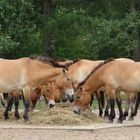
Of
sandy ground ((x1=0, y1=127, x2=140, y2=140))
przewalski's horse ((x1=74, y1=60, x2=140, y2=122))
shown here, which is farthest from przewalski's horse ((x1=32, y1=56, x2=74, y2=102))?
sandy ground ((x1=0, y1=127, x2=140, y2=140))

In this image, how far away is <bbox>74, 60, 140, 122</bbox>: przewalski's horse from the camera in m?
14.4

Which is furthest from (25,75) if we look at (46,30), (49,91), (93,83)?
(46,30)

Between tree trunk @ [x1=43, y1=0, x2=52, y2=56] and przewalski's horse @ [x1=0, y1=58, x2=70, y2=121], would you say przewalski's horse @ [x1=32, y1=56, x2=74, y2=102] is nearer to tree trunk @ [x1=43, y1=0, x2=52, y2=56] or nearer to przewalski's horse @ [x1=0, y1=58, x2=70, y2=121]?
przewalski's horse @ [x1=0, y1=58, x2=70, y2=121]

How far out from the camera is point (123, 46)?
30.9 m

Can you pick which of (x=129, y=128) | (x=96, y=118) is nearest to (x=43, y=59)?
(x=96, y=118)

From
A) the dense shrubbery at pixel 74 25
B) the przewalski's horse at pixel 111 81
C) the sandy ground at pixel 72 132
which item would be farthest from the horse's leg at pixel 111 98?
the dense shrubbery at pixel 74 25

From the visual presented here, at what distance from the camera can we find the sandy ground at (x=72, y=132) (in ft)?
37.8

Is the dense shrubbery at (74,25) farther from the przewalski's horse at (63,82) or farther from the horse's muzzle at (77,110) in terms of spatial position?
the horse's muzzle at (77,110)

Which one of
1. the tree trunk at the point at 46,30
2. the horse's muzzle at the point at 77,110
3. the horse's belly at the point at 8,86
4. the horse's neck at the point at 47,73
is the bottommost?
the tree trunk at the point at 46,30

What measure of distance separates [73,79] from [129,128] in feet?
14.0

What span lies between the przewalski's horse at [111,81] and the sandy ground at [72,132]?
0.99 meters

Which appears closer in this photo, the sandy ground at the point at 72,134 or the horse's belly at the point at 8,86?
the sandy ground at the point at 72,134

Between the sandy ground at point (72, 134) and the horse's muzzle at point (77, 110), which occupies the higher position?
the sandy ground at point (72, 134)

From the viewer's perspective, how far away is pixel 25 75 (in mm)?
14367
